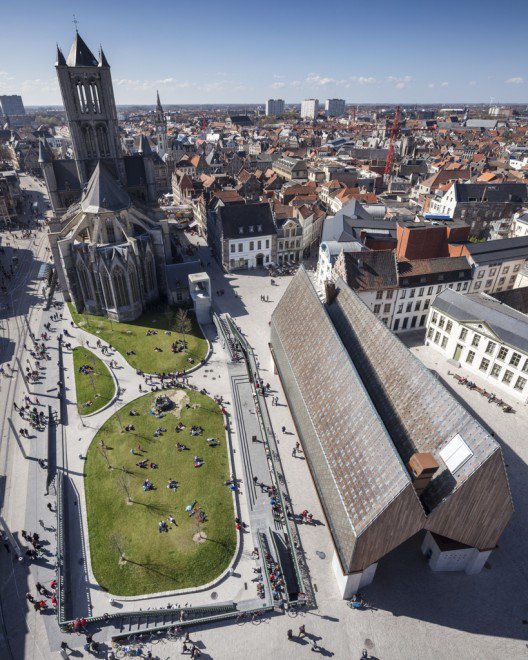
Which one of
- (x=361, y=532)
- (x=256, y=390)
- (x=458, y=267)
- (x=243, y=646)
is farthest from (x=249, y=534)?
(x=458, y=267)

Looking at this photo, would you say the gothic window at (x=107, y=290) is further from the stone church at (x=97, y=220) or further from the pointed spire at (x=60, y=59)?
the pointed spire at (x=60, y=59)

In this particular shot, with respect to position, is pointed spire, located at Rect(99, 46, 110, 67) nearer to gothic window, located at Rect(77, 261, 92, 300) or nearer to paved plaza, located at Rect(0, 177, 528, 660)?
gothic window, located at Rect(77, 261, 92, 300)

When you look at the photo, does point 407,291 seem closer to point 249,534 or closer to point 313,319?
point 313,319

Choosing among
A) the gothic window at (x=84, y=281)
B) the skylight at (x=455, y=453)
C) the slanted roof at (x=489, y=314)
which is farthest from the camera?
the gothic window at (x=84, y=281)

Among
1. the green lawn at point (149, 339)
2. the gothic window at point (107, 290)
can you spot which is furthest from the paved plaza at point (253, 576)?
the gothic window at point (107, 290)

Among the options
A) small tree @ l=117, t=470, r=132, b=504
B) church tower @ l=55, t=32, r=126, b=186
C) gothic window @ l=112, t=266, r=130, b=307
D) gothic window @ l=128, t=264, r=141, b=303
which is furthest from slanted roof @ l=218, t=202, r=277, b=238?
small tree @ l=117, t=470, r=132, b=504

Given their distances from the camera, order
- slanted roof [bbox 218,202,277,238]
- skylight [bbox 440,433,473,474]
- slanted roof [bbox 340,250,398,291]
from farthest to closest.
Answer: slanted roof [bbox 218,202,277,238] → slanted roof [bbox 340,250,398,291] → skylight [bbox 440,433,473,474]

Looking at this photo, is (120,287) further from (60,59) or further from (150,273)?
(60,59)
